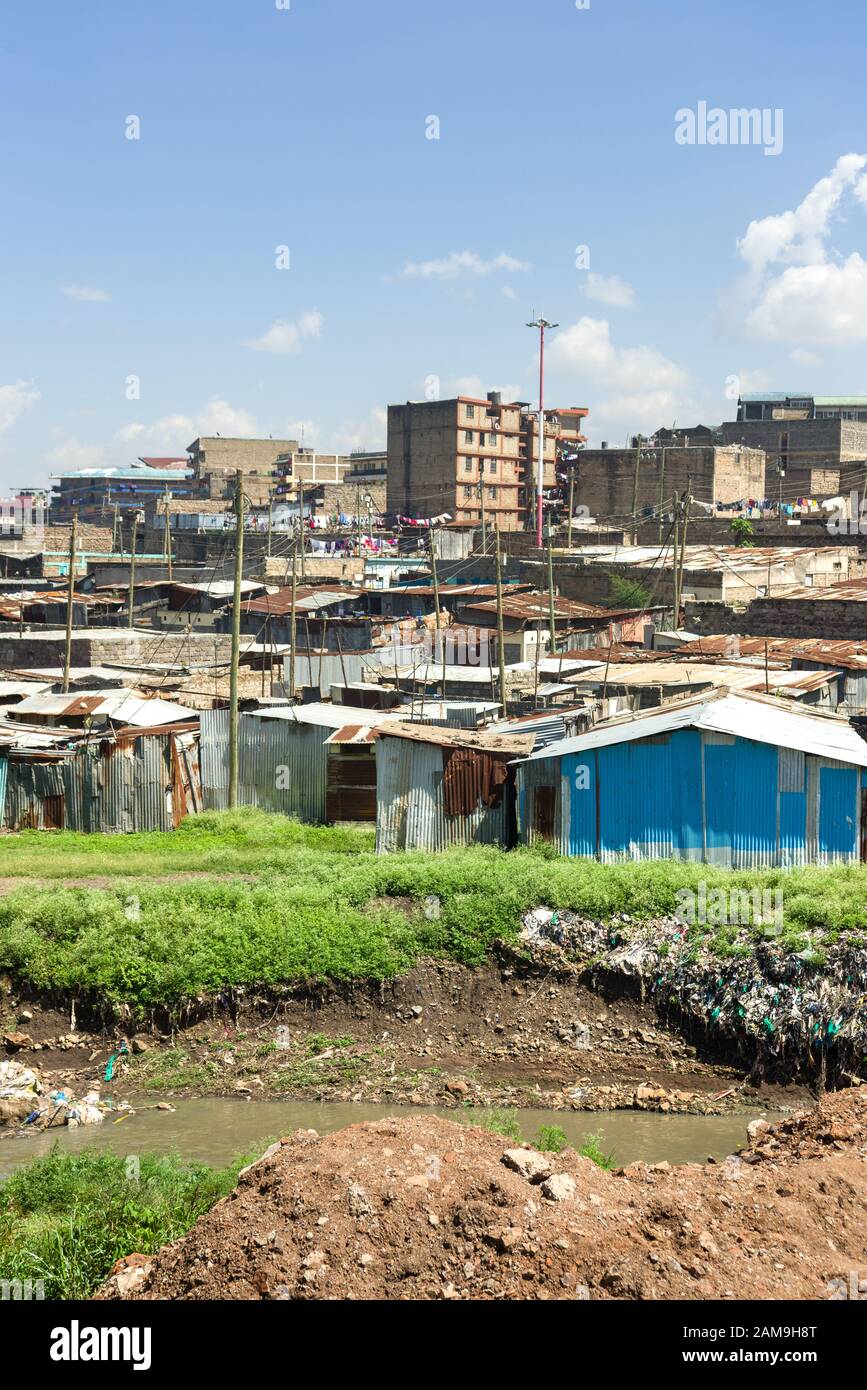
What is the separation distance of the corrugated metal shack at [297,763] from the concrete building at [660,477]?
1382 inches

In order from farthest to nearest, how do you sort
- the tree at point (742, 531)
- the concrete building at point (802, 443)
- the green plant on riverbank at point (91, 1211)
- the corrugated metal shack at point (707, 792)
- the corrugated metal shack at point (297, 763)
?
the concrete building at point (802, 443)
the tree at point (742, 531)
the corrugated metal shack at point (297, 763)
the corrugated metal shack at point (707, 792)
the green plant on riverbank at point (91, 1211)

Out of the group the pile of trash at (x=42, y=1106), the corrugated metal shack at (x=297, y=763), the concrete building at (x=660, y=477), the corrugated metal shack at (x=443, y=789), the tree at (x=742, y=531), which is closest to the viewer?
the pile of trash at (x=42, y=1106)

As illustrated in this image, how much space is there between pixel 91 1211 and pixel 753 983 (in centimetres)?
639

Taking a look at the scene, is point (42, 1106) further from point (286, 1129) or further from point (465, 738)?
point (465, 738)

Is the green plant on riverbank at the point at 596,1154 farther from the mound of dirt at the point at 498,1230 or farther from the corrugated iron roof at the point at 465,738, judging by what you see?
the corrugated iron roof at the point at 465,738

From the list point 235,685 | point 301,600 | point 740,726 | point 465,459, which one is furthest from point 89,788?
point 465,459

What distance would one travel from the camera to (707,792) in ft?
48.1

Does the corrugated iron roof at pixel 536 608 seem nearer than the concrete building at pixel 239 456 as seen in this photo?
Yes

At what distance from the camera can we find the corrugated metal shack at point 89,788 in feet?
62.1

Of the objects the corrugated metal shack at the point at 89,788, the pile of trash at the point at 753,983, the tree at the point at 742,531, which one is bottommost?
the pile of trash at the point at 753,983

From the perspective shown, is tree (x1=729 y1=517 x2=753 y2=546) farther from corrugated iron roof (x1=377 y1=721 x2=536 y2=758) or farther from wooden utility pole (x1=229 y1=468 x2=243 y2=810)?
corrugated iron roof (x1=377 y1=721 x2=536 y2=758)

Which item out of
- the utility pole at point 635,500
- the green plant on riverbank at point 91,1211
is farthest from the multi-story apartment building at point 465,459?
the green plant on riverbank at point 91,1211
